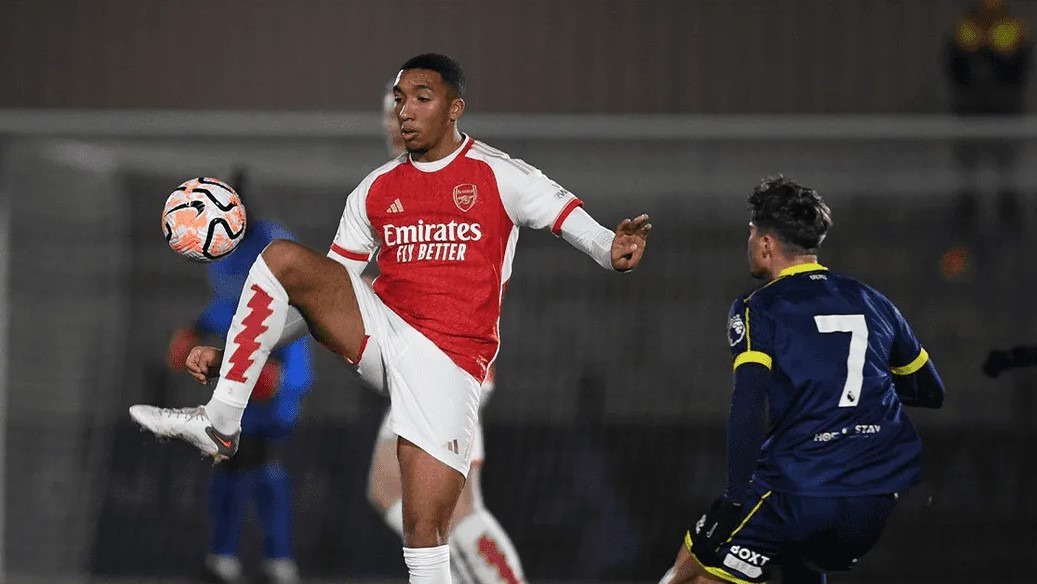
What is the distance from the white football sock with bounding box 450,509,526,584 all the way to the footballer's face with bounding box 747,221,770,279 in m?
1.63

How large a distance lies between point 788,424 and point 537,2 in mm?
11030

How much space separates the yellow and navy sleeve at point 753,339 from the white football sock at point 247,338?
1404 millimetres

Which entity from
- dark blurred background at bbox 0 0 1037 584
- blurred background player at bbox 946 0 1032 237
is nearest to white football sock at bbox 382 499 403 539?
dark blurred background at bbox 0 0 1037 584

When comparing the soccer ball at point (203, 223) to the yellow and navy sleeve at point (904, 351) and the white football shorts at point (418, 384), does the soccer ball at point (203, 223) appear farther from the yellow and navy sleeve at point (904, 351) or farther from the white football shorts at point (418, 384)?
the yellow and navy sleeve at point (904, 351)

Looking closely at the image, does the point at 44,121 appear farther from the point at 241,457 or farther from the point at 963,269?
the point at 963,269

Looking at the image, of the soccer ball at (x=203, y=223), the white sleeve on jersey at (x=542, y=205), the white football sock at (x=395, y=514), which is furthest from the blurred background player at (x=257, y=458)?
the white sleeve on jersey at (x=542, y=205)

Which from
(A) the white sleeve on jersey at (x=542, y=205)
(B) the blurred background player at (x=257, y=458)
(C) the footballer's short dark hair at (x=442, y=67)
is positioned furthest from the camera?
(B) the blurred background player at (x=257, y=458)

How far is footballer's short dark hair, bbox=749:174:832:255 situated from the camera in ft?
13.3

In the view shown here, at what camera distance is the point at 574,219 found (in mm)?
4031

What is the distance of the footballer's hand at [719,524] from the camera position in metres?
3.89

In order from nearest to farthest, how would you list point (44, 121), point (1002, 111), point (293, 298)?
point (293, 298) < point (44, 121) < point (1002, 111)

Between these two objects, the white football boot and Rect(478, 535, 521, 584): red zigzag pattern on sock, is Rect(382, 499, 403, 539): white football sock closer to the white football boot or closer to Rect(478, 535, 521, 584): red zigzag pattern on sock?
Rect(478, 535, 521, 584): red zigzag pattern on sock

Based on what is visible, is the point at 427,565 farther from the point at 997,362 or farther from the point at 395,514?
the point at 997,362

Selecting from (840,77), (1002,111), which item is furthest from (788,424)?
(840,77)
